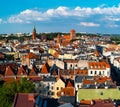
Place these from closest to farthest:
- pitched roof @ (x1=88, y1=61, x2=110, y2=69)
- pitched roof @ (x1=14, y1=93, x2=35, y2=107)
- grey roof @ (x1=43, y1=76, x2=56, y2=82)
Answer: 1. pitched roof @ (x1=14, y1=93, x2=35, y2=107)
2. grey roof @ (x1=43, y1=76, x2=56, y2=82)
3. pitched roof @ (x1=88, y1=61, x2=110, y2=69)

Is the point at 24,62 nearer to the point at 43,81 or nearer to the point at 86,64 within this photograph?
the point at 86,64

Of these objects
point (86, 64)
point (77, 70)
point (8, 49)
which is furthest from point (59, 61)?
point (8, 49)

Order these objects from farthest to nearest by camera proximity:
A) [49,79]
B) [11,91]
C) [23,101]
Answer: [49,79] → [11,91] → [23,101]

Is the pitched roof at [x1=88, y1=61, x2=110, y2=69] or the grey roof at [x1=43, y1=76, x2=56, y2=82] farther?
the pitched roof at [x1=88, y1=61, x2=110, y2=69]

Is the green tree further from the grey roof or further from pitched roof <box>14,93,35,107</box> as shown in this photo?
the grey roof

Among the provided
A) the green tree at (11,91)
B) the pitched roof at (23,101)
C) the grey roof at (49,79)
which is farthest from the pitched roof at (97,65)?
the pitched roof at (23,101)

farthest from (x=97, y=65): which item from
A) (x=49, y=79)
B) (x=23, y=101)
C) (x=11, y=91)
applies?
(x=23, y=101)

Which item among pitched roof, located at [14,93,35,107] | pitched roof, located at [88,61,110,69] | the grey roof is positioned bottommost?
the grey roof

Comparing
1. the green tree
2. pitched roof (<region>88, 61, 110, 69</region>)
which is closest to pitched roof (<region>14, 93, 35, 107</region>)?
the green tree

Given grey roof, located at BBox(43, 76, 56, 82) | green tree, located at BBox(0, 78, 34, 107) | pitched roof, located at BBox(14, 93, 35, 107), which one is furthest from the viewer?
grey roof, located at BBox(43, 76, 56, 82)

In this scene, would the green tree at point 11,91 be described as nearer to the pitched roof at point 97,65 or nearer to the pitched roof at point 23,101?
the pitched roof at point 23,101

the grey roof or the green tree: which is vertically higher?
the green tree

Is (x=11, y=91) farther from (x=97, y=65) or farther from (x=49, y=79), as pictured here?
(x=97, y=65)

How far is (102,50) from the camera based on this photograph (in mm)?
189625
